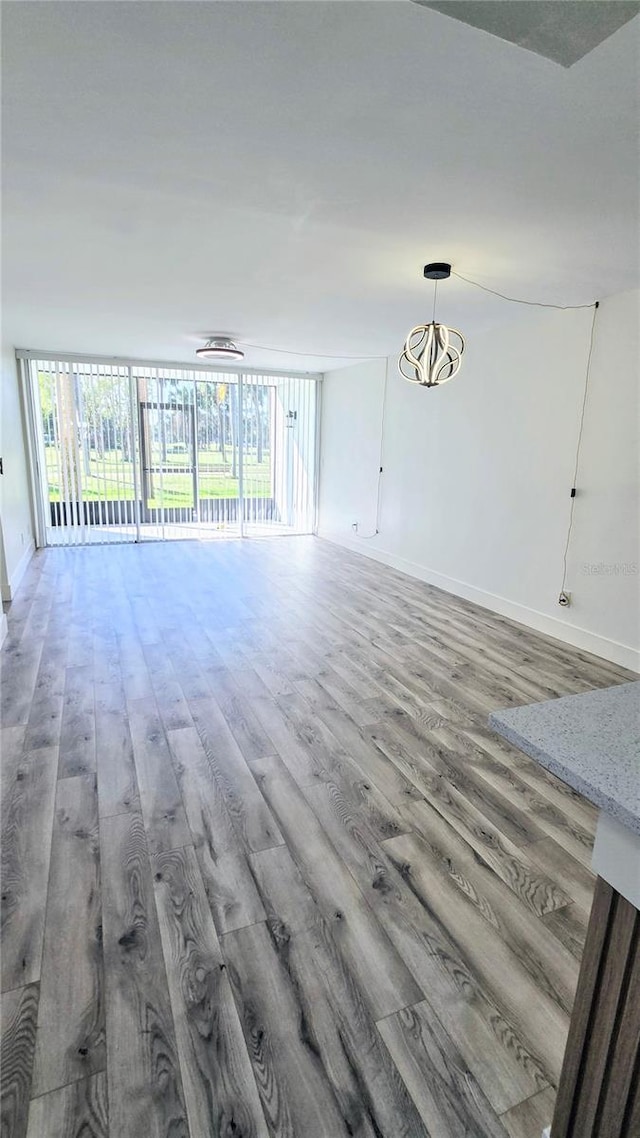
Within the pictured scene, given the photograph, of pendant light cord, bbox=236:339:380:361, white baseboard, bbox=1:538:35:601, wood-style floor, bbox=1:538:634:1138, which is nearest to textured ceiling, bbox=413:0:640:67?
wood-style floor, bbox=1:538:634:1138

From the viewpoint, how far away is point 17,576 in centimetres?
500

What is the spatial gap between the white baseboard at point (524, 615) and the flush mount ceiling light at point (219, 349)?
2.89 m

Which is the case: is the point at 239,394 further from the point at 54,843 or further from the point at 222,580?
the point at 54,843

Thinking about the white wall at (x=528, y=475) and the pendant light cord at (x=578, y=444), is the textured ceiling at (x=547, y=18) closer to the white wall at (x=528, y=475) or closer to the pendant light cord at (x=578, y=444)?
the white wall at (x=528, y=475)

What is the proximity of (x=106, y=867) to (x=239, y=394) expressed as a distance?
6.84 metres

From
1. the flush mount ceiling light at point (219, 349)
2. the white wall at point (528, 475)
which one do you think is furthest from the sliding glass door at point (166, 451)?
the white wall at point (528, 475)

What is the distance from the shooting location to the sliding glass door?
22.2 feet

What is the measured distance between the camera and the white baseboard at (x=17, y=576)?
177 inches

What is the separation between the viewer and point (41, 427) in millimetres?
6676

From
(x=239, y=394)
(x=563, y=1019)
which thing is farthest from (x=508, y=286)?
(x=239, y=394)

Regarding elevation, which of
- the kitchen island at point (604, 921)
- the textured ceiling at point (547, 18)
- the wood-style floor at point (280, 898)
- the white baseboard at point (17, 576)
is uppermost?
the textured ceiling at point (547, 18)

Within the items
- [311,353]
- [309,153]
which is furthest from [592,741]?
[311,353]

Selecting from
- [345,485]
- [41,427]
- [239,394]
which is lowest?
[345,485]

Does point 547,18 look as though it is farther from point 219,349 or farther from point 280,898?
point 219,349
